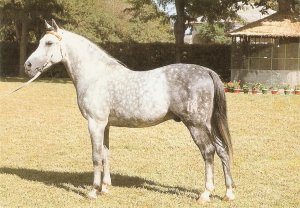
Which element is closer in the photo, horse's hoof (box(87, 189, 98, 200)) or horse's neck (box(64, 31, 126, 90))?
horse's hoof (box(87, 189, 98, 200))

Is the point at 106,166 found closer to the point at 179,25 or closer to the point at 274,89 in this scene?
the point at 274,89

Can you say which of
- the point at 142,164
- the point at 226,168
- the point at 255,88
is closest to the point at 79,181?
the point at 142,164

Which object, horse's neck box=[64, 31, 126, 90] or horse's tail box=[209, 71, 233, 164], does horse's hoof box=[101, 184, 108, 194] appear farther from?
horse's tail box=[209, 71, 233, 164]

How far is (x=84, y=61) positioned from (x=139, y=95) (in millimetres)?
1122

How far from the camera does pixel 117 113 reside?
768 cm

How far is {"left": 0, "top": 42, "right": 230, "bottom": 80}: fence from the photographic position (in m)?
36.8

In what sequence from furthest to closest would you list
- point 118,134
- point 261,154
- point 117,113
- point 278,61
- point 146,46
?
point 146,46 < point 278,61 < point 118,134 < point 261,154 < point 117,113

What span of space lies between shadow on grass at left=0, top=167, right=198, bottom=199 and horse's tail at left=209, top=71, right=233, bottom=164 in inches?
38.0

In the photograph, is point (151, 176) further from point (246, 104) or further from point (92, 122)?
point (246, 104)

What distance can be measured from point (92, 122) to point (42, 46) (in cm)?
144

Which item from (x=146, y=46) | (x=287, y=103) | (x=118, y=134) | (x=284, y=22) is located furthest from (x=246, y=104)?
(x=146, y=46)

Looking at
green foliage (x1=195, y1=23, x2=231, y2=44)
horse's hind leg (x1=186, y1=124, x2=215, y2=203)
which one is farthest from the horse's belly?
green foliage (x1=195, y1=23, x2=231, y2=44)

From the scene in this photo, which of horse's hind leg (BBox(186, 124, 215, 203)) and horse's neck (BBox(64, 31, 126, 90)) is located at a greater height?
horse's neck (BBox(64, 31, 126, 90))

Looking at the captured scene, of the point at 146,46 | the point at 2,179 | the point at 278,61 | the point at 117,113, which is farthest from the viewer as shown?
the point at 146,46
